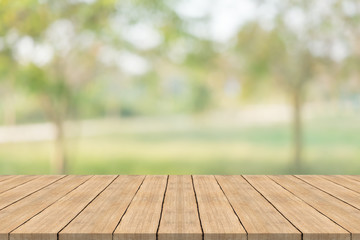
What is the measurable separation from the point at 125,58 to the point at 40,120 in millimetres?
979

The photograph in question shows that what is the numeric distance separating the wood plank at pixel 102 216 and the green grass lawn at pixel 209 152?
1543 mm

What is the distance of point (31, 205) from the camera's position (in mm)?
Answer: 2342

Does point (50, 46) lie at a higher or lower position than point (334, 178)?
higher

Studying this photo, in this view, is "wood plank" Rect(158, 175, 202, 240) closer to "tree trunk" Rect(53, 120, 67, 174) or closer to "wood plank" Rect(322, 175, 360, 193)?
"wood plank" Rect(322, 175, 360, 193)

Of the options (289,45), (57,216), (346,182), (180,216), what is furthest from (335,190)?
(289,45)

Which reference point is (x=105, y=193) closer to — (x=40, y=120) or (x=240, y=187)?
(x=240, y=187)

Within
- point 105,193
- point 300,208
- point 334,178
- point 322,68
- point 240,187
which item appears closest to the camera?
point 300,208

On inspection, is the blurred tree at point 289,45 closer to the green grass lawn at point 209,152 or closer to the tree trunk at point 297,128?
the tree trunk at point 297,128

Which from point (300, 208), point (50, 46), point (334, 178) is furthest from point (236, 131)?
point (300, 208)

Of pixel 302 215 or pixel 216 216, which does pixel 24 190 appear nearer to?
pixel 216 216

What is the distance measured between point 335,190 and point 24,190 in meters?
1.83

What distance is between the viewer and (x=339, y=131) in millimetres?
4582

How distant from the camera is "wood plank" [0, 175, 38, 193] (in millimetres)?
3010

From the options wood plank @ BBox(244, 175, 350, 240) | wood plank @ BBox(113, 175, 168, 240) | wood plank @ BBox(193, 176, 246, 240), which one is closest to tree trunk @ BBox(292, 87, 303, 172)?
wood plank @ BBox(244, 175, 350, 240)
